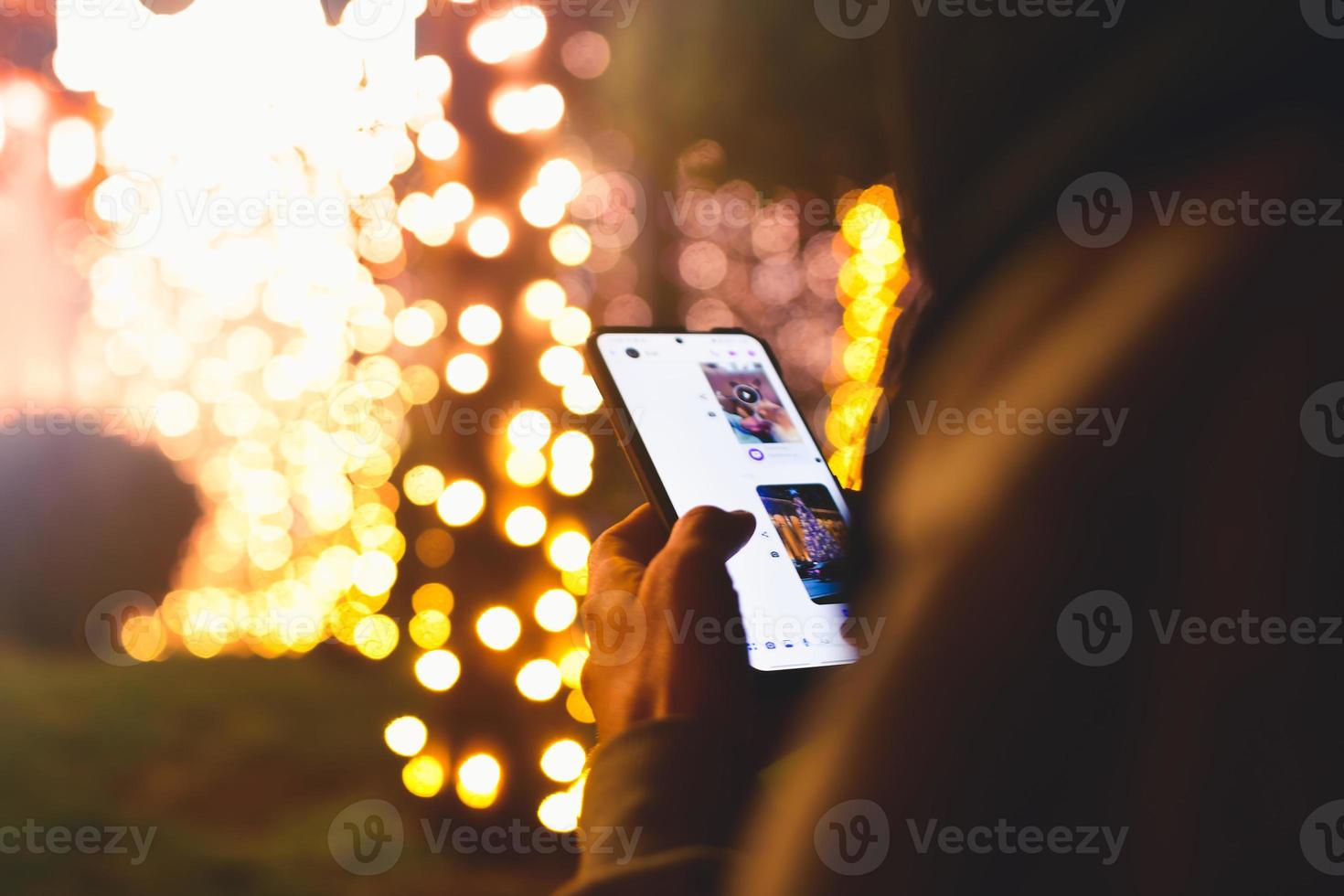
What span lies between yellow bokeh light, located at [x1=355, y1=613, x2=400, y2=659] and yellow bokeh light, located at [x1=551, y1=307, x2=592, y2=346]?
43.6 inches

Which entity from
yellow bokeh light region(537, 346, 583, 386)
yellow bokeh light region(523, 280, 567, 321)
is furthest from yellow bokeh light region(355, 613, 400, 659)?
yellow bokeh light region(523, 280, 567, 321)

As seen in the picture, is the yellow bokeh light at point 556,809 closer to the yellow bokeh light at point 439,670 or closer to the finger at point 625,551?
the yellow bokeh light at point 439,670

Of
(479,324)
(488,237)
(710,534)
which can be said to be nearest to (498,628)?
(479,324)

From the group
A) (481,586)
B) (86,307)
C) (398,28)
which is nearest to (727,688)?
(481,586)

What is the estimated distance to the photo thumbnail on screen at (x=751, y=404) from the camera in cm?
135

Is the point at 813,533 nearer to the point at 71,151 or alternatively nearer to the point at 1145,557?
the point at 1145,557

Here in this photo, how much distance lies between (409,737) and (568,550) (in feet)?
2.26

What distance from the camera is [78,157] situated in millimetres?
4309

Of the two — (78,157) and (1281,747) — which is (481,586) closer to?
(1281,747)

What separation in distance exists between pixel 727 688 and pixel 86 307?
448 centimetres

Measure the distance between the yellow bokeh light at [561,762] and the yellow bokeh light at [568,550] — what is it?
0.48 m

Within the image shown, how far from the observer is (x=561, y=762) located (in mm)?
2861

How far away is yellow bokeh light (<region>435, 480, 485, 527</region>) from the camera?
2818 mm

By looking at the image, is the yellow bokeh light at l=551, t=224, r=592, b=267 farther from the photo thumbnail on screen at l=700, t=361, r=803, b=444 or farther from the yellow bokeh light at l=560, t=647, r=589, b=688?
the photo thumbnail on screen at l=700, t=361, r=803, b=444
